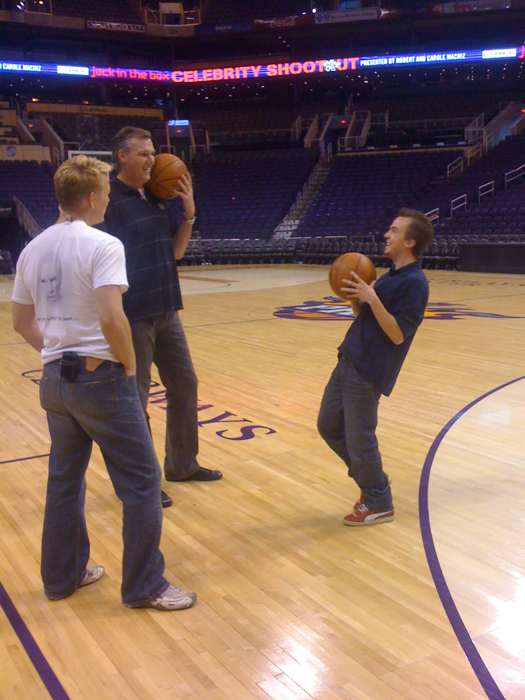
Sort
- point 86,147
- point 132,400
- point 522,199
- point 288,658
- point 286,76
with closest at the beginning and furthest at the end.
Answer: point 288,658
point 132,400
point 522,199
point 86,147
point 286,76

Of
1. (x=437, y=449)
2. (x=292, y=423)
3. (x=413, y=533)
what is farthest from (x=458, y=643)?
(x=292, y=423)

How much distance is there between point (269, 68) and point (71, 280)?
2836 centimetres

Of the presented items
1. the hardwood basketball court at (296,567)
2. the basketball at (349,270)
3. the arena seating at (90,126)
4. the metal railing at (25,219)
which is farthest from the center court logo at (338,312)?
the arena seating at (90,126)

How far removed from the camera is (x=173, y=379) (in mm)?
3689

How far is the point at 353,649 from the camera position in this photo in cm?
230

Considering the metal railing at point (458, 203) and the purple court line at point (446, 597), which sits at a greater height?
the metal railing at point (458, 203)

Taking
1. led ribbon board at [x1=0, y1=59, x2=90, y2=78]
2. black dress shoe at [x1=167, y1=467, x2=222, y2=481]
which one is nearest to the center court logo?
black dress shoe at [x1=167, y1=467, x2=222, y2=481]

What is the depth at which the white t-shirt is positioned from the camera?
228cm

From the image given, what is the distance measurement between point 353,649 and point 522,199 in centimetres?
1859

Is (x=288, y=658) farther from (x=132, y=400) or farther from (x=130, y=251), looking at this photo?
(x=130, y=251)

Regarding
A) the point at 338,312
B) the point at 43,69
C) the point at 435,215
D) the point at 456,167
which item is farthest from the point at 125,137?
the point at 43,69

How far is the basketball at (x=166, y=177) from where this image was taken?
3.28 m

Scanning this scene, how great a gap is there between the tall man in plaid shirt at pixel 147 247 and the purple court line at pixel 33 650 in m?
1.02

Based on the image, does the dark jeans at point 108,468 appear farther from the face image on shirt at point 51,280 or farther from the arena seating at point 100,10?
the arena seating at point 100,10
